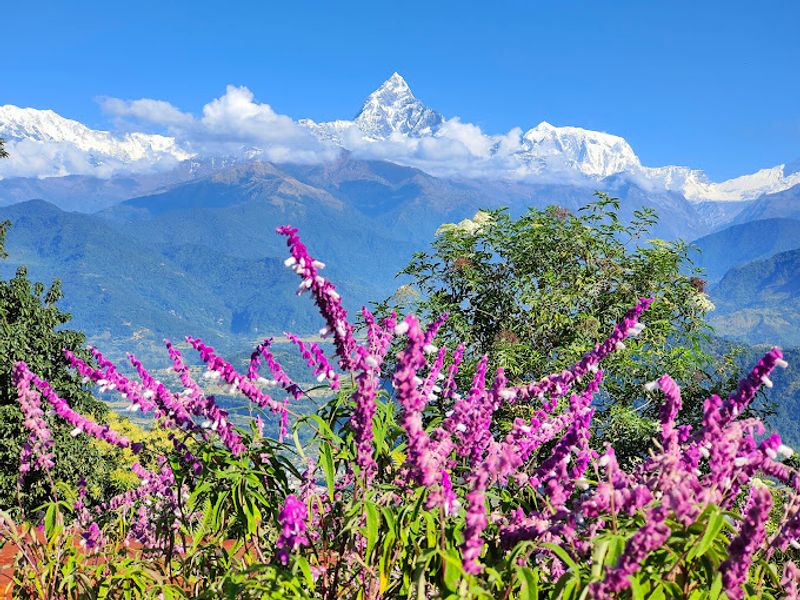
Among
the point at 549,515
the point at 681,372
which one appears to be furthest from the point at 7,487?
the point at 549,515

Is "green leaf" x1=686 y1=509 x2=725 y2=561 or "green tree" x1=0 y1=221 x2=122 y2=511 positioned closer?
"green leaf" x1=686 y1=509 x2=725 y2=561

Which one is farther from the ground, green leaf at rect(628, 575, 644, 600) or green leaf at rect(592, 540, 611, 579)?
green leaf at rect(592, 540, 611, 579)

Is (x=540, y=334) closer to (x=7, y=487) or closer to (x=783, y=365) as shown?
(x=783, y=365)

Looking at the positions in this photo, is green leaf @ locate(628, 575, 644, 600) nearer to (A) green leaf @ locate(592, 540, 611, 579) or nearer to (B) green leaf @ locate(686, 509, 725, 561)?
(A) green leaf @ locate(592, 540, 611, 579)

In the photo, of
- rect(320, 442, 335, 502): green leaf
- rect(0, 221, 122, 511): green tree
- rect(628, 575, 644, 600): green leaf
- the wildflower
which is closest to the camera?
rect(628, 575, 644, 600): green leaf

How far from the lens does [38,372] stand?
2194 centimetres

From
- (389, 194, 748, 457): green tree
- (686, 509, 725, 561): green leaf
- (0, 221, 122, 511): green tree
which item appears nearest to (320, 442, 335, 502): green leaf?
(686, 509, 725, 561): green leaf

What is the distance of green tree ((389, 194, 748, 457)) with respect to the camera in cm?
1622

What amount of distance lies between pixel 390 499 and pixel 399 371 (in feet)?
3.73

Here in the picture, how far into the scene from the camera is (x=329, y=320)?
292cm

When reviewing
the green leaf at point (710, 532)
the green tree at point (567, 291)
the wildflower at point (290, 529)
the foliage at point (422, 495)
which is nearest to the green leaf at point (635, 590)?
the foliage at point (422, 495)

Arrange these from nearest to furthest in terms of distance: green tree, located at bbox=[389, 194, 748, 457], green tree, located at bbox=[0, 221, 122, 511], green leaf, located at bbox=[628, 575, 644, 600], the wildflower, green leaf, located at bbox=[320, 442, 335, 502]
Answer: green leaf, located at bbox=[628, 575, 644, 600] < the wildflower < green leaf, located at bbox=[320, 442, 335, 502] < green tree, located at bbox=[389, 194, 748, 457] < green tree, located at bbox=[0, 221, 122, 511]

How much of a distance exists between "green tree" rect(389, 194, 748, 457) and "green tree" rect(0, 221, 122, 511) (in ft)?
41.2

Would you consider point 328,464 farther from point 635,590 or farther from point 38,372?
point 38,372
